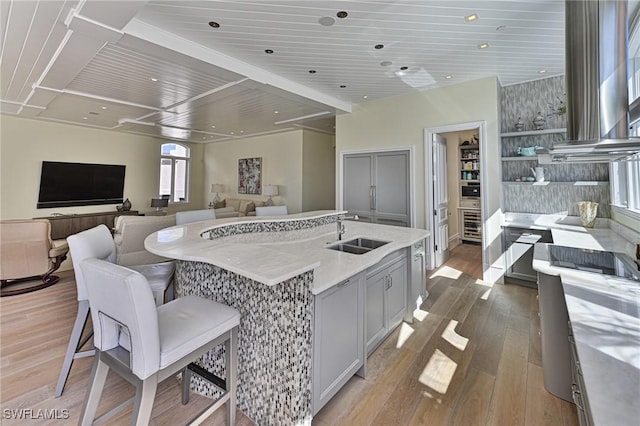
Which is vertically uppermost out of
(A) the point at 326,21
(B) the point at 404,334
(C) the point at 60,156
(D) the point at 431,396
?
(A) the point at 326,21

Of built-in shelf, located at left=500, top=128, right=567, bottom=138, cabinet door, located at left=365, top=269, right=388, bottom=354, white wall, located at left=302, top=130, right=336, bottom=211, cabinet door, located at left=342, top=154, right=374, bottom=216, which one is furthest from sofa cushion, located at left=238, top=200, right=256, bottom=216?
built-in shelf, located at left=500, top=128, right=567, bottom=138

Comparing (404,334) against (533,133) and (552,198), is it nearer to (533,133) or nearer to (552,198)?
(552,198)

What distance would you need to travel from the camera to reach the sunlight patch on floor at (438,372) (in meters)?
1.98

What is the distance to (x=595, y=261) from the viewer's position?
6.32 feet

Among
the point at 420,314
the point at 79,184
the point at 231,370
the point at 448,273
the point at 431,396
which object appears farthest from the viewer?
the point at 79,184

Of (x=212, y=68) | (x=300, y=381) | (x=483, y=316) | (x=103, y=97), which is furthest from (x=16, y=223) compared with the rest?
(x=483, y=316)

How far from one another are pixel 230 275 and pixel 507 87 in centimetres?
→ 517

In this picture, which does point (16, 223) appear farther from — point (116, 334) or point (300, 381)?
point (300, 381)

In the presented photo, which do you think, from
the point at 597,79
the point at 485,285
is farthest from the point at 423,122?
the point at 597,79

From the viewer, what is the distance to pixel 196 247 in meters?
1.85

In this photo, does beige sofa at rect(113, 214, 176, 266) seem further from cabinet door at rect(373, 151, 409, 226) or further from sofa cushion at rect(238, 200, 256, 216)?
sofa cushion at rect(238, 200, 256, 216)

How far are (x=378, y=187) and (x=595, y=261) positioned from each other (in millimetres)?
3618

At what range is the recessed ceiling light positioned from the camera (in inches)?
107

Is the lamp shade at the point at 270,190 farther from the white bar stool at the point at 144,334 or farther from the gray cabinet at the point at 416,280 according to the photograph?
the white bar stool at the point at 144,334
